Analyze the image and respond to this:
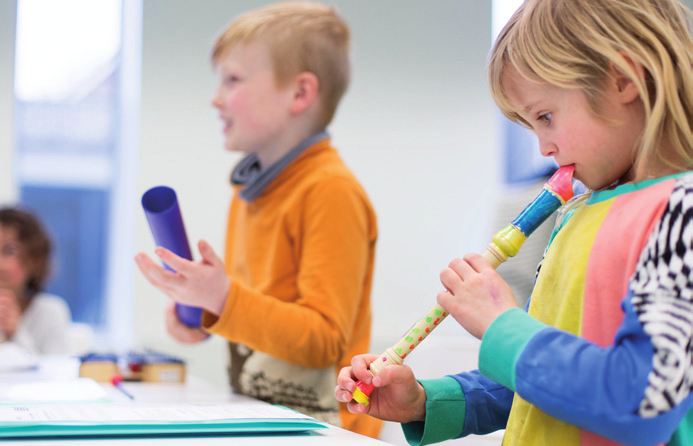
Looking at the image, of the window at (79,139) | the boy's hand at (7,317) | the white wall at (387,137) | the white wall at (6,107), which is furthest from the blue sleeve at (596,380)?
the white wall at (6,107)

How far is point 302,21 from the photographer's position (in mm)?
1218

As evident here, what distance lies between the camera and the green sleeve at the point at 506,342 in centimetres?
52

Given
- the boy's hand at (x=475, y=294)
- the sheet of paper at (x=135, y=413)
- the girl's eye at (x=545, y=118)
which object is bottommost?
the sheet of paper at (x=135, y=413)

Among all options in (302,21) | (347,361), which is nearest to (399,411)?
(347,361)

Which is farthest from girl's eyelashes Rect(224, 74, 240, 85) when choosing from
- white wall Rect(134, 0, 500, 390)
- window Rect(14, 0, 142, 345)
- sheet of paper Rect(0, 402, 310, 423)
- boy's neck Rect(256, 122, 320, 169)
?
window Rect(14, 0, 142, 345)

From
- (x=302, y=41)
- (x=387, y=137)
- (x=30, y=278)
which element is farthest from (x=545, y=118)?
(x=387, y=137)

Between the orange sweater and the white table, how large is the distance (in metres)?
0.08

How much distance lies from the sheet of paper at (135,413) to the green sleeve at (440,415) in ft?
0.37

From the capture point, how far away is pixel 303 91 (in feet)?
3.96

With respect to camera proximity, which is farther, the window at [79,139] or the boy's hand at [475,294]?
the window at [79,139]

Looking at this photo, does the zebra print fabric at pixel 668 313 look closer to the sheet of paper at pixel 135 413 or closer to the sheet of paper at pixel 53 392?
the sheet of paper at pixel 135 413

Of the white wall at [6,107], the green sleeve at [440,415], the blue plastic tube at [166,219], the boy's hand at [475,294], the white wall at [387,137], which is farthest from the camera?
the white wall at [6,107]

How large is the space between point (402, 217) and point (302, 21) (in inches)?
70.4

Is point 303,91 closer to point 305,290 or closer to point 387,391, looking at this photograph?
point 305,290
